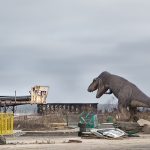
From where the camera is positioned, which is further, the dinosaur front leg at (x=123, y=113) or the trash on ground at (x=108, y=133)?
the dinosaur front leg at (x=123, y=113)

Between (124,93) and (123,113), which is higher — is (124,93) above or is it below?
above

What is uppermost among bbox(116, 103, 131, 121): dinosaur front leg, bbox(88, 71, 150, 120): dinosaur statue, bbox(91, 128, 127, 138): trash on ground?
bbox(88, 71, 150, 120): dinosaur statue

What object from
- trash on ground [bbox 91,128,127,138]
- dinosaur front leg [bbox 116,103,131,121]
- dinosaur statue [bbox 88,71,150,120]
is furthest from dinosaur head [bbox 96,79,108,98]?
trash on ground [bbox 91,128,127,138]

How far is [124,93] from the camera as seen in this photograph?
34.0 metres

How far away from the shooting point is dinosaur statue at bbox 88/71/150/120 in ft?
111

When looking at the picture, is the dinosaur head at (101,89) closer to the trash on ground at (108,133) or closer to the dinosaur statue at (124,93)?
the dinosaur statue at (124,93)

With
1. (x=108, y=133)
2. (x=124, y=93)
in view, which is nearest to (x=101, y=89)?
(x=124, y=93)

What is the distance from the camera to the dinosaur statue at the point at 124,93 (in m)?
33.8

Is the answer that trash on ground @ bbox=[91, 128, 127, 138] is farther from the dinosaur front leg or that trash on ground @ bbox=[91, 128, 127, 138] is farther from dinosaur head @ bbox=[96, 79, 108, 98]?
dinosaur head @ bbox=[96, 79, 108, 98]

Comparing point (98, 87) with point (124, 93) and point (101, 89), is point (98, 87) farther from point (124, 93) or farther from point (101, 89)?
point (124, 93)

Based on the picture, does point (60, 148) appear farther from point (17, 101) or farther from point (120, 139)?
point (17, 101)

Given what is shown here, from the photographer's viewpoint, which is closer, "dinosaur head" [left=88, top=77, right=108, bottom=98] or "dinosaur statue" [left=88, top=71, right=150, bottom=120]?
"dinosaur statue" [left=88, top=71, right=150, bottom=120]

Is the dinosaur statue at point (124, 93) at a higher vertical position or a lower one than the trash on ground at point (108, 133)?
higher

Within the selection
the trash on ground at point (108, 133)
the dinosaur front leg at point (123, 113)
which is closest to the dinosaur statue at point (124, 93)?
the dinosaur front leg at point (123, 113)
